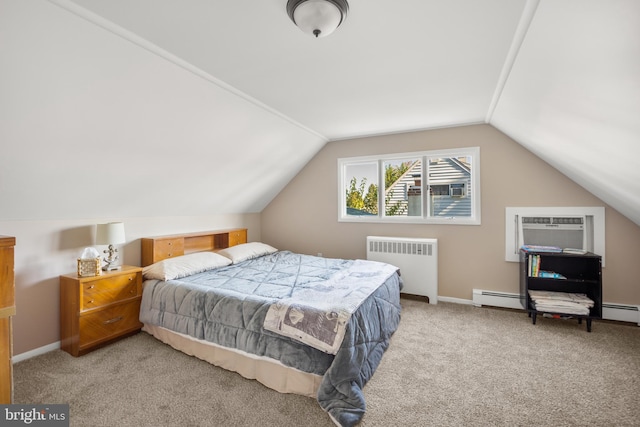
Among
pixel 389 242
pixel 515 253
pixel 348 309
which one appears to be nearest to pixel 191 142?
pixel 348 309

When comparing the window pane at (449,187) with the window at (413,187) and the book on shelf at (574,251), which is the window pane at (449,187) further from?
the book on shelf at (574,251)

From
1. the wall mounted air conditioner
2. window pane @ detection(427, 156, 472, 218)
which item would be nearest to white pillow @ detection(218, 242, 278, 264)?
window pane @ detection(427, 156, 472, 218)

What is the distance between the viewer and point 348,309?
6.57ft

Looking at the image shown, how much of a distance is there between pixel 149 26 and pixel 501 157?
3720 mm

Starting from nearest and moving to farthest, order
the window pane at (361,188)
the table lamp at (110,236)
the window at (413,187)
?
the table lamp at (110,236) < the window at (413,187) < the window pane at (361,188)

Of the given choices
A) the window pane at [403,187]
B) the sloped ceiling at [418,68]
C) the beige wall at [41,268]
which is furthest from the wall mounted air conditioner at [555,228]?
the beige wall at [41,268]

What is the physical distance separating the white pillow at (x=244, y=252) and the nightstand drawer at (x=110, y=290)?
107 centimetres

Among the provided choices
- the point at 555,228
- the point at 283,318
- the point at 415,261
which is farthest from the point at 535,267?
the point at 283,318

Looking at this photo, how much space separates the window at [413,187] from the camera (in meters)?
3.81

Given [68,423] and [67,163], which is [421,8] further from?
[68,423]

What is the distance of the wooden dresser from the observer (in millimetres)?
1416

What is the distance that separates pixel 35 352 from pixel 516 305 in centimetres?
485

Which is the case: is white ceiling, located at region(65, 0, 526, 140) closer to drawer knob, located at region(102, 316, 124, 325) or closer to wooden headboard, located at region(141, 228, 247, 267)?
wooden headboard, located at region(141, 228, 247, 267)

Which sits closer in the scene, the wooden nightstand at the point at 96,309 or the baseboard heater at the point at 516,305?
the wooden nightstand at the point at 96,309
